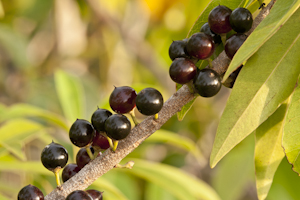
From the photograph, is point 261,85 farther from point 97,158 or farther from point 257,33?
point 97,158

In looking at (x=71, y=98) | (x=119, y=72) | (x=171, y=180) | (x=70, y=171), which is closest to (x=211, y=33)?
(x=70, y=171)

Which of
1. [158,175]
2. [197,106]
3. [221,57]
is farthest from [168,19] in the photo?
[221,57]

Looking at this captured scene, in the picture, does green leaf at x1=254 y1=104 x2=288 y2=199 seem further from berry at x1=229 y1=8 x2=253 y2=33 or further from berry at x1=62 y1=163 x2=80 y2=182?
berry at x1=62 y1=163 x2=80 y2=182

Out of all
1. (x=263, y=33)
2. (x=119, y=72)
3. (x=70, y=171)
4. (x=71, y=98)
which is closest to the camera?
(x=263, y=33)

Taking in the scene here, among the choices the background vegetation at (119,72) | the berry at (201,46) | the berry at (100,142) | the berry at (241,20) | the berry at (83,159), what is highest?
the berry at (241,20)

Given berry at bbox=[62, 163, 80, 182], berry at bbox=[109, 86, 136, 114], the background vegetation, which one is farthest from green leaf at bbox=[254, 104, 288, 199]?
the background vegetation

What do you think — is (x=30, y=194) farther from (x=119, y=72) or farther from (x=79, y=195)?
(x=119, y=72)

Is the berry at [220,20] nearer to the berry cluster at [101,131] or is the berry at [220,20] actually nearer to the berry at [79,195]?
the berry cluster at [101,131]

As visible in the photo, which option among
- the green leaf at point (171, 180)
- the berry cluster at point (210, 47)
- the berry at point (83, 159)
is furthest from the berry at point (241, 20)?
the green leaf at point (171, 180)
